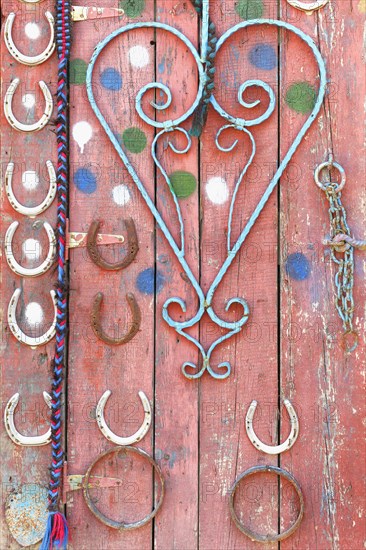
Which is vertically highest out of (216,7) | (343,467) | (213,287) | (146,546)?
(216,7)

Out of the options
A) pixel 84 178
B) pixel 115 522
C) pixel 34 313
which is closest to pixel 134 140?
pixel 84 178

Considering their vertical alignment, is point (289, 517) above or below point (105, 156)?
below

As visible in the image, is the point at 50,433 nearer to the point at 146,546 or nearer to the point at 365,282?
the point at 146,546

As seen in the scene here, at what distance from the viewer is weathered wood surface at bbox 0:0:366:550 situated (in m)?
1.61

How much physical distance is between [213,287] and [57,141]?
526mm

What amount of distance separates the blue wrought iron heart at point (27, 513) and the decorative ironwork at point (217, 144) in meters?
0.48

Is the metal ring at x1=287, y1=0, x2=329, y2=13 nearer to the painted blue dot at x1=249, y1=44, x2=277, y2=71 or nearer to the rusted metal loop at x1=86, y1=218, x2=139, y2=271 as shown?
the painted blue dot at x1=249, y1=44, x2=277, y2=71

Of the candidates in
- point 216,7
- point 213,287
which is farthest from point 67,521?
point 216,7

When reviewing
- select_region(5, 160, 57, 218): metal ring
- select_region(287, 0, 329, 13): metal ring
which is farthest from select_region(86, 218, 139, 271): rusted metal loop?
select_region(287, 0, 329, 13): metal ring

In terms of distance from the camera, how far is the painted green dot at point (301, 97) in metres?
1.62

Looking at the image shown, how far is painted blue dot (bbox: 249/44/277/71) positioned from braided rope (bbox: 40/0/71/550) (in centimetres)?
45

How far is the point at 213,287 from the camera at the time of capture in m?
1.60

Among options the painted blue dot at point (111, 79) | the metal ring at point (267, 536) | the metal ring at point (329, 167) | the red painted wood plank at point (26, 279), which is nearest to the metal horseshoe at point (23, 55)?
the red painted wood plank at point (26, 279)

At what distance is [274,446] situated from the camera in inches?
63.3
